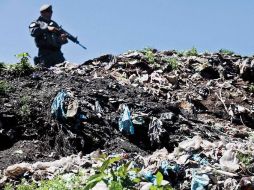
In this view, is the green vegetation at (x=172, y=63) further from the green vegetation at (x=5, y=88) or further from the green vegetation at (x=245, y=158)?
the green vegetation at (x=245, y=158)

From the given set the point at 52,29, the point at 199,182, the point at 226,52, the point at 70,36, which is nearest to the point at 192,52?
the point at 226,52

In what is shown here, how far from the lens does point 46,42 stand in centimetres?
1158

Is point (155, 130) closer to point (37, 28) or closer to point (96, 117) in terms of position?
point (96, 117)

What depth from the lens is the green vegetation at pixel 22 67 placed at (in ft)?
32.3

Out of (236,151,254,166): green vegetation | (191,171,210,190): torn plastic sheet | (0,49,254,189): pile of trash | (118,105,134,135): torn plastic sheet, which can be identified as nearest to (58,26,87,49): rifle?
(0,49,254,189): pile of trash

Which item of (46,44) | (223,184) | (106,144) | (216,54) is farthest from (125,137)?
(216,54)

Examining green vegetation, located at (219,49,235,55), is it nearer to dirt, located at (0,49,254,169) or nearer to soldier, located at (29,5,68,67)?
dirt, located at (0,49,254,169)

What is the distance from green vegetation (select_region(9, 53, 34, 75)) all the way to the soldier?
1.26m

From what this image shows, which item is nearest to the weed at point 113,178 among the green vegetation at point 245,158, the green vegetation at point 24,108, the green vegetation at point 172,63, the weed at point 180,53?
the green vegetation at point 245,158

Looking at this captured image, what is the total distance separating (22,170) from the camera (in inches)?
255

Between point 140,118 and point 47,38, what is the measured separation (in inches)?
159

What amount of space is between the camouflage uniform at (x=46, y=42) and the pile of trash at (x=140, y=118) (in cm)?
56

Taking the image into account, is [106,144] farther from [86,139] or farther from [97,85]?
[97,85]

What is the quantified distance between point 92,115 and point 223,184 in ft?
10.5
